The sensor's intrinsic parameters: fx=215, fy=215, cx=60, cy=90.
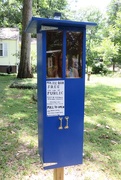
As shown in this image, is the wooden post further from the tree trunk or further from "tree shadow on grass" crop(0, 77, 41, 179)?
the tree trunk

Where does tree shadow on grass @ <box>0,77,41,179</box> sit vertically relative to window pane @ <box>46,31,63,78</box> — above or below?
below

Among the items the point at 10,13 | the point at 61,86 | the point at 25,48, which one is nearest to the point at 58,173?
the point at 61,86

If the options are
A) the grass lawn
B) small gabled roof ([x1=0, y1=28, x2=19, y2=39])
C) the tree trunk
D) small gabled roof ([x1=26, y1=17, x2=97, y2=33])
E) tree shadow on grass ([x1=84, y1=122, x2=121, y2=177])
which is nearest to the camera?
small gabled roof ([x1=26, y1=17, x2=97, y2=33])

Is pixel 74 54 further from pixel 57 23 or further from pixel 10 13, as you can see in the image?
pixel 10 13

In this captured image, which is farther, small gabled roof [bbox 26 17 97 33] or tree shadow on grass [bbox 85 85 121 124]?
tree shadow on grass [bbox 85 85 121 124]

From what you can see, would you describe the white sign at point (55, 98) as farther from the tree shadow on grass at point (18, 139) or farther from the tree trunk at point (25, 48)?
the tree trunk at point (25, 48)

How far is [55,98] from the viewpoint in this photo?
1859 mm

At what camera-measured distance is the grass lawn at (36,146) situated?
8.63 feet

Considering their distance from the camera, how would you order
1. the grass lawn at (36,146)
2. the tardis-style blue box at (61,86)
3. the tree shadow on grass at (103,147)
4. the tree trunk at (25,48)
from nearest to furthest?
the tardis-style blue box at (61,86)
the grass lawn at (36,146)
the tree shadow on grass at (103,147)
the tree trunk at (25,48)

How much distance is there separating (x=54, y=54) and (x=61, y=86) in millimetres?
276

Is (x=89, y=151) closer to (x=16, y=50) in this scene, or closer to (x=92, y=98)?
(x=92, y=98)

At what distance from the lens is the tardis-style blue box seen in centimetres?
178

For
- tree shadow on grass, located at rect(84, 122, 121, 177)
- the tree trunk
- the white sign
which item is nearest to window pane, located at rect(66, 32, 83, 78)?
the white sign

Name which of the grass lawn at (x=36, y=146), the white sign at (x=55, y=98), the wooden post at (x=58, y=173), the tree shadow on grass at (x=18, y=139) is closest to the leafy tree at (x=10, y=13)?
the tree shadow on grass at (x=18, y=139)
